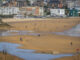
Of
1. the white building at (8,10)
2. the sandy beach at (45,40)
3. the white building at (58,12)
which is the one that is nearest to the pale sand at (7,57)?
the sandy beach at (45,40)

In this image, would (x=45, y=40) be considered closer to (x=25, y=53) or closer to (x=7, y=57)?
(x=25, y=53)

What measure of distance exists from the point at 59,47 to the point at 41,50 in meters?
0.74

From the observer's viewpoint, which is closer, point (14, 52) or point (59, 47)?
point (14, 52)

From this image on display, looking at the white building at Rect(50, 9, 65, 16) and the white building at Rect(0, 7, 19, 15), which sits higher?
the white building at Rect(0, 7, 19, 15)

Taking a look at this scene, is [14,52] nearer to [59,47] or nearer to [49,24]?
[59,47]

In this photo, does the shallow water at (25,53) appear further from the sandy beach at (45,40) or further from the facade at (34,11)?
the facade at (34,11)

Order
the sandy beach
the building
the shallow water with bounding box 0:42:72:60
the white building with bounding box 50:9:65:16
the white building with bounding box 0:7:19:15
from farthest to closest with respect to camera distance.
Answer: the white building with bounding box 50:9:65:16 → the building → the white building with bounding box 0:7:19:15 → the sandy beach → the shallow water with bounding box 0:42:72:60

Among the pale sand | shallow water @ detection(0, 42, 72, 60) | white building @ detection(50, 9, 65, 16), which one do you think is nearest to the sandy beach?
shallow water @ detection(0, 42, 72, 60)

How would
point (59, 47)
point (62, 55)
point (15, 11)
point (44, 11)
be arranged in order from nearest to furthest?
point (62, 55)
point (59, 47)
point (15, 11)
point (44, 11)

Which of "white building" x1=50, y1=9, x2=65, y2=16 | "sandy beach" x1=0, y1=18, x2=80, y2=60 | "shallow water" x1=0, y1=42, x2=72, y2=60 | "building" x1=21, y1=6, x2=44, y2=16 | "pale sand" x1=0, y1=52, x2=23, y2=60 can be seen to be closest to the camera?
"pale sand" x1=0, y1=52, x2=23, y2=60

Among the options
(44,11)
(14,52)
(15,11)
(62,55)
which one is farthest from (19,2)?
(62,55)

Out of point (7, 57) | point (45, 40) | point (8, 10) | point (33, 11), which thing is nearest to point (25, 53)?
point (7, 57)

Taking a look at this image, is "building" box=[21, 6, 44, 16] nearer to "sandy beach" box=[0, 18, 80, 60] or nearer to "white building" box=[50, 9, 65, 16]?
"sandy beach" box=[0, 18, 80, 60]

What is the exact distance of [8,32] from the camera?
29.2 ft
